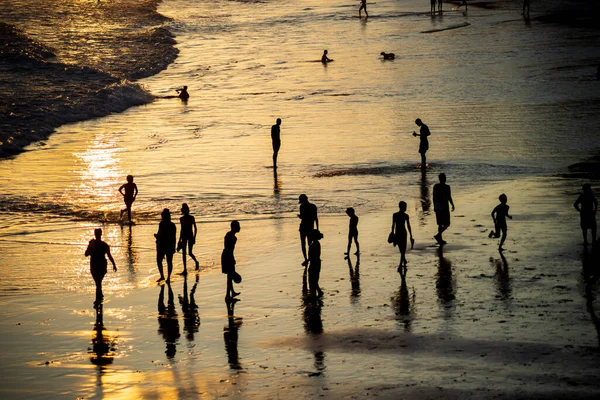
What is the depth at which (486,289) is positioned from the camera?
15711 mm

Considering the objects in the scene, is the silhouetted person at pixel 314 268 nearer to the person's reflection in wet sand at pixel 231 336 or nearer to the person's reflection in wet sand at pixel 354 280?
the person's reflection in wet sand at pixel 354 280

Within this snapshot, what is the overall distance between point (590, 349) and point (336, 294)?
4619 mm

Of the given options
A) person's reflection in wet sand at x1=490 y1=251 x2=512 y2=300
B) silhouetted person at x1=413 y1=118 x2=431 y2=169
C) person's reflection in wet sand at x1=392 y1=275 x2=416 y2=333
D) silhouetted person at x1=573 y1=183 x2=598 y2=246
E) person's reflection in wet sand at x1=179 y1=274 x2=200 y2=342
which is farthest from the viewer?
silhouetted person at x1=413 y1=118 x2=431 y2=169

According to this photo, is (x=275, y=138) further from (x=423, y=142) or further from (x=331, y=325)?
(x=331, y=325)

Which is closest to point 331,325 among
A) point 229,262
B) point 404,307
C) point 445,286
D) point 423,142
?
point 404,307

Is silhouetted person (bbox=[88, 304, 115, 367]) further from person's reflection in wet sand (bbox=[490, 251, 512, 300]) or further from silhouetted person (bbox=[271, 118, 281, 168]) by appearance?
silhouetted person (bbox=[271, 118, 281, 168])

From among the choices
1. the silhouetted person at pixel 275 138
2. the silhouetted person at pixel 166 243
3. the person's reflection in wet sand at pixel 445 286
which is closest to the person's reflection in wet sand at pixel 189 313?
the silhouetted person at pixel 166 243

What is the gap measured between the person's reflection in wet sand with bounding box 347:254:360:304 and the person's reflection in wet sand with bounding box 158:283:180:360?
2.88m

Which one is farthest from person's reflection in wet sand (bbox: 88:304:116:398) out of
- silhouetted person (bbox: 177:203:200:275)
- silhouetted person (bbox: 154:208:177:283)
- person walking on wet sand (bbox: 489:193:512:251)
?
person walking on wet sand (bbox: 489:193:512:251)

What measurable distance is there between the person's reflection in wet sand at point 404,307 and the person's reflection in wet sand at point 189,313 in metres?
3.07

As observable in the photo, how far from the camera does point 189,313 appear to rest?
15406 millimetres

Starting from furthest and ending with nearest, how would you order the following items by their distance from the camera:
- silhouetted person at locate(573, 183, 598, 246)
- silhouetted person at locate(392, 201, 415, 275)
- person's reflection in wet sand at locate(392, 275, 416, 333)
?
1. silhouetted person at locate(573, 183, 598, 246)
2. silhouetted person at locate(392, 201, 415, 275)
3. person's reflection in wet sand at locate(392, 275, 416, 333)

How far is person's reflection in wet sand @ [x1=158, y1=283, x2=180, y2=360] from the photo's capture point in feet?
45.0

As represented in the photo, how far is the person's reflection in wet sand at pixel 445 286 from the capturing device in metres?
14.9
